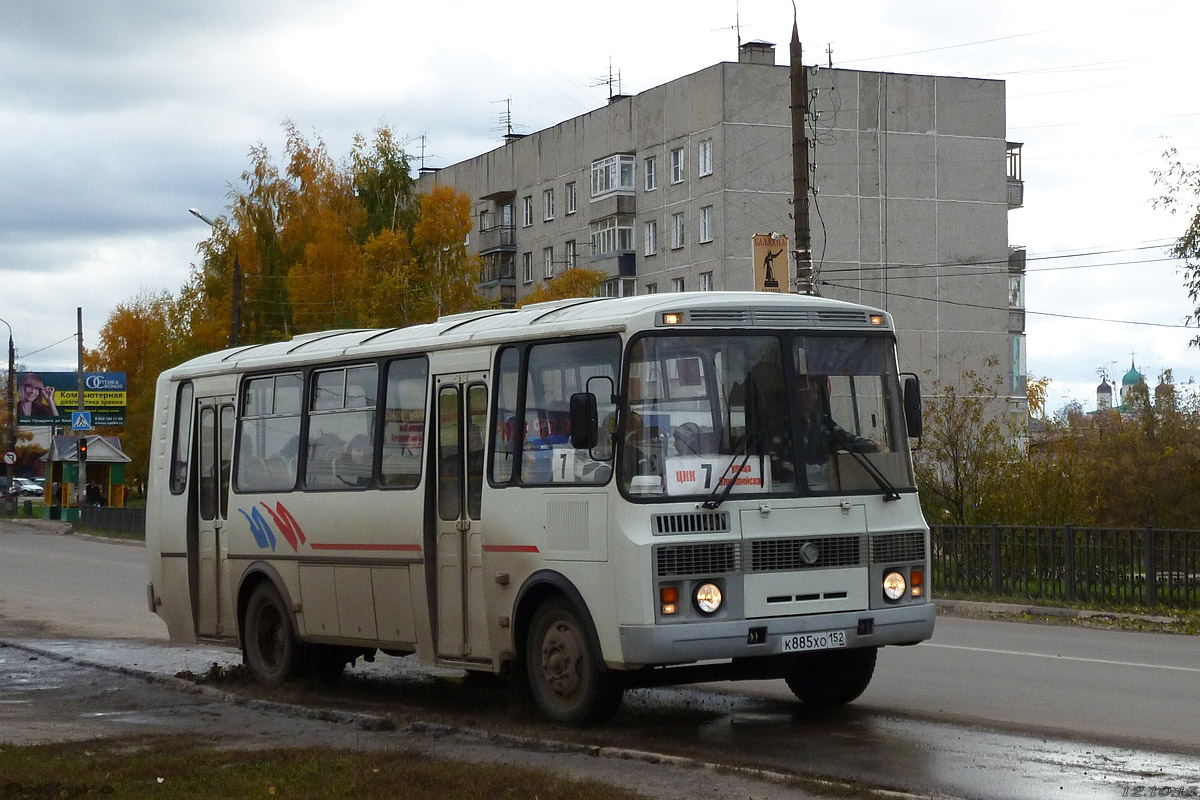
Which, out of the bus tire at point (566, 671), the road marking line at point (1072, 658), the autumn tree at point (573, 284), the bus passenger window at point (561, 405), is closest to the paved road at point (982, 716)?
the road marking line at point (1072, 658)

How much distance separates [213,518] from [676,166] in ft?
171

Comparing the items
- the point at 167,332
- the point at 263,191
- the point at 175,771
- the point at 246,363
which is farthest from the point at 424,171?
the point at 175,771

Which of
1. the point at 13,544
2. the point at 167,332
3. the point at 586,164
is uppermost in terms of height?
the point at 586,164

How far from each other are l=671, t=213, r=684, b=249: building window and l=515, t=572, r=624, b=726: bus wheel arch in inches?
2160

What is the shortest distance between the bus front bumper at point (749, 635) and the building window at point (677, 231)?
55190 mm

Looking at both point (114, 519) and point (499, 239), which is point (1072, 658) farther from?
point (499, 239)

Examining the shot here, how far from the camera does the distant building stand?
205ft

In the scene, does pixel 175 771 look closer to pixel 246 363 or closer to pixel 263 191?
pixel 246 363

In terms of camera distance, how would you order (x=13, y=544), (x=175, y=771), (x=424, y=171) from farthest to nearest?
(x=424, y=171)
(x=13, y=544)
(x=175, y=771)

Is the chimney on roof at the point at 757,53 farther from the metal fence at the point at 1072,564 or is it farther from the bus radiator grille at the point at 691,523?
the bus radiator grille at the point at 691,523

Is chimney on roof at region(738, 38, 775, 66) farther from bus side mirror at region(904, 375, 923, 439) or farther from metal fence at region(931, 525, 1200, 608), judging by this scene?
bus side mirror at region(904, 375, 923, 439)

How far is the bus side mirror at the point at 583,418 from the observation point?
9859 mm

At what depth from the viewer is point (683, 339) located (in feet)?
33.1

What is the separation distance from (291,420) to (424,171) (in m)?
77.7
